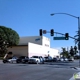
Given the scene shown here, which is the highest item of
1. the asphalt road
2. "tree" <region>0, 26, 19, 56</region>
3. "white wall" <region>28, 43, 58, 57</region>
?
"tree" <region>0, 26, 19, 56</region>

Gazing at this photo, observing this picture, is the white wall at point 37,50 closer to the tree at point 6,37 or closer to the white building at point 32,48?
the white building at point 32,48

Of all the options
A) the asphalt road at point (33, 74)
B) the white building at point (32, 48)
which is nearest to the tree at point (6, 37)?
the white building at point (32, 48)

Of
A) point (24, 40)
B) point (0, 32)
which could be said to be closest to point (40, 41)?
point (24, 40)

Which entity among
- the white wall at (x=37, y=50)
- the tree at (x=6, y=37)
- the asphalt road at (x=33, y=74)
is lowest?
the asphalt road at (x=33, y=74)

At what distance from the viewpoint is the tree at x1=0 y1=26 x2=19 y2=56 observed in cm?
6276

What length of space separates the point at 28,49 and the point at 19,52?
3987 mm

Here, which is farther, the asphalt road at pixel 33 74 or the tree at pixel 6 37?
the tree at pixel 6 37

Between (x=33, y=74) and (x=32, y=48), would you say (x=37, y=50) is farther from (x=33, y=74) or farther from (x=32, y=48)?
(x=33, y=74)

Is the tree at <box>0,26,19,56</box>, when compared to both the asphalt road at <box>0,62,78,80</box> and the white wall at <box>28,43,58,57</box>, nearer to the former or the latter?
the white wall at <box>28,43,58,57</box>

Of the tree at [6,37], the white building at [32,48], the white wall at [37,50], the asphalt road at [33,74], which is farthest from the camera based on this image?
the white wall at [37,50]

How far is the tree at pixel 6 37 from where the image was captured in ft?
206

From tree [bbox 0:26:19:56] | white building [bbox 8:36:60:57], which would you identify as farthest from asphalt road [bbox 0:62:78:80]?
white building [bbox 8:36:60:57]

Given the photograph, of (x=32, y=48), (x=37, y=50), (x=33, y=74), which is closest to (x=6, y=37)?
(x=32, y=48)

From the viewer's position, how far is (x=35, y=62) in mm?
48594
